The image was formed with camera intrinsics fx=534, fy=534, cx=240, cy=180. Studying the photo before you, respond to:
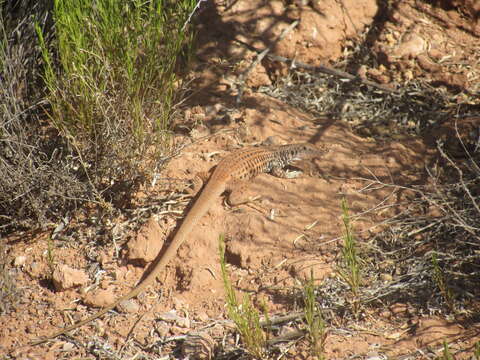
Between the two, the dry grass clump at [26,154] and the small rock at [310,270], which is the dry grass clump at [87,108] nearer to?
the dry grass clump at [26,154]

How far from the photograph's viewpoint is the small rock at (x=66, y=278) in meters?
4.96

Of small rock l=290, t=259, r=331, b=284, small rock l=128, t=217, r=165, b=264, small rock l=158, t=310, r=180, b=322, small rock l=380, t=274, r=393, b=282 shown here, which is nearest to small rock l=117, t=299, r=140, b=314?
small rock l=158, t=310, r=180, b=322

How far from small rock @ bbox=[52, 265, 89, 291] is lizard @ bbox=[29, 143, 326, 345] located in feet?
1.27

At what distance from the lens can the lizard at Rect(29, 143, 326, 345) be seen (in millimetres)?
4941

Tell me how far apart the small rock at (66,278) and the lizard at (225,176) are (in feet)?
1.27

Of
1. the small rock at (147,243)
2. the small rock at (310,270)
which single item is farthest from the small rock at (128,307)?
the small rock at (310,270)

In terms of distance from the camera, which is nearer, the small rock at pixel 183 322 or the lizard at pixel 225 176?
the small rock at pixel 183 322

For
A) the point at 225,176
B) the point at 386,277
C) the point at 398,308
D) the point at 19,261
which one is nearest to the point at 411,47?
the point at 225,176

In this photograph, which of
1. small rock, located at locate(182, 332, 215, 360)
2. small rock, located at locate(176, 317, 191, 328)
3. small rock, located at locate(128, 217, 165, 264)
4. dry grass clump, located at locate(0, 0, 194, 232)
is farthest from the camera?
small rock, located at locate(128, 217, 165, 264)

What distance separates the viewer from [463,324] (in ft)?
14.4

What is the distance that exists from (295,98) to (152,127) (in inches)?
89.5

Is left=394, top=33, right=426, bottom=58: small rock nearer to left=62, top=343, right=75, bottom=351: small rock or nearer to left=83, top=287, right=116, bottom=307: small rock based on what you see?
left=83, top=287, right=116, bottom=307: small rock

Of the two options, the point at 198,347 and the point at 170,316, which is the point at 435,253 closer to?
the point at 198,347

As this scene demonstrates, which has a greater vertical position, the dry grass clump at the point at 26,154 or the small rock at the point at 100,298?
the dry grass clump at the point at 26,154
